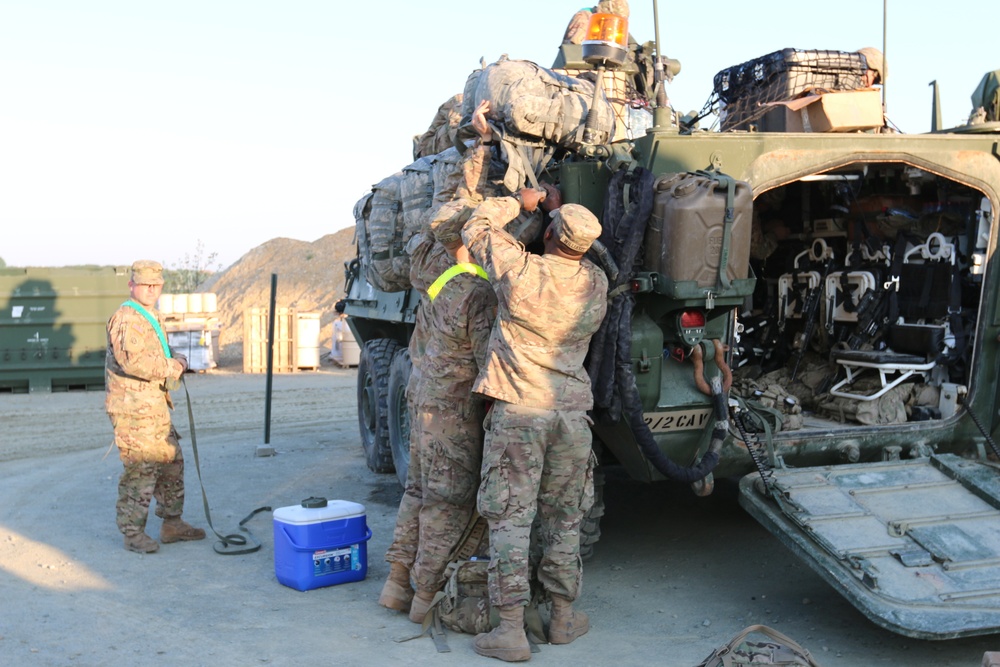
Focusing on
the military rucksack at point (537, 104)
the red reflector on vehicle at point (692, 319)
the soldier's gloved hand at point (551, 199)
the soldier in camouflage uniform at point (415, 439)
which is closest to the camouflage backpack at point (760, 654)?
the red reflector on vehicle at point (692, 319)

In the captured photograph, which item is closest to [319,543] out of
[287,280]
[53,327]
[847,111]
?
[847,111]

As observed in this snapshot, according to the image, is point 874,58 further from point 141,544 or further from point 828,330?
point 141,544

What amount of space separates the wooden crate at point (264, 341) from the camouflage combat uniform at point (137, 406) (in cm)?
1093

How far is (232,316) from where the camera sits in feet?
87.0

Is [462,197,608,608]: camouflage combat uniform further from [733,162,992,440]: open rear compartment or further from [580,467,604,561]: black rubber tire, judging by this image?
[733,162,992,440]: open rear compartment

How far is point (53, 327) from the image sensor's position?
14352mm

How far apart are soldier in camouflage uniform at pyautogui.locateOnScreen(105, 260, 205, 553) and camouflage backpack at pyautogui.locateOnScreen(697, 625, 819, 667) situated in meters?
3.55

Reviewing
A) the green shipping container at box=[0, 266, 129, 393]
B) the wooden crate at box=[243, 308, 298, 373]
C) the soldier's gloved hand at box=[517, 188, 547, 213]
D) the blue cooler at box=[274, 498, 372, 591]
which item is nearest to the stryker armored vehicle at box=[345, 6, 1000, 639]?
the soldier's gloved hand at box=[517, 188, 547, 213]

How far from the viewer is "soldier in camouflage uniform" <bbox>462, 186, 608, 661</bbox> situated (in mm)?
4348

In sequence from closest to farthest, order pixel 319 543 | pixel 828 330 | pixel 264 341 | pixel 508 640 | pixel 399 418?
pixel 508 640 < pixel 319 543 < pixel 828 330 < pixel 399 418 < pixel 264 341

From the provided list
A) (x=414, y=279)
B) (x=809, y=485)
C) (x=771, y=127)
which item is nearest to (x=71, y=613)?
(x=414, y=279)

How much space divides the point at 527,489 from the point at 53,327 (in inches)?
467

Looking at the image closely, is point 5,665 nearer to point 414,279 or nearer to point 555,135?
point 414,279

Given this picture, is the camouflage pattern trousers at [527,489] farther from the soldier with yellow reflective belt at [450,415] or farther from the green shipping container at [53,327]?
the green shipping container at [53,327]
